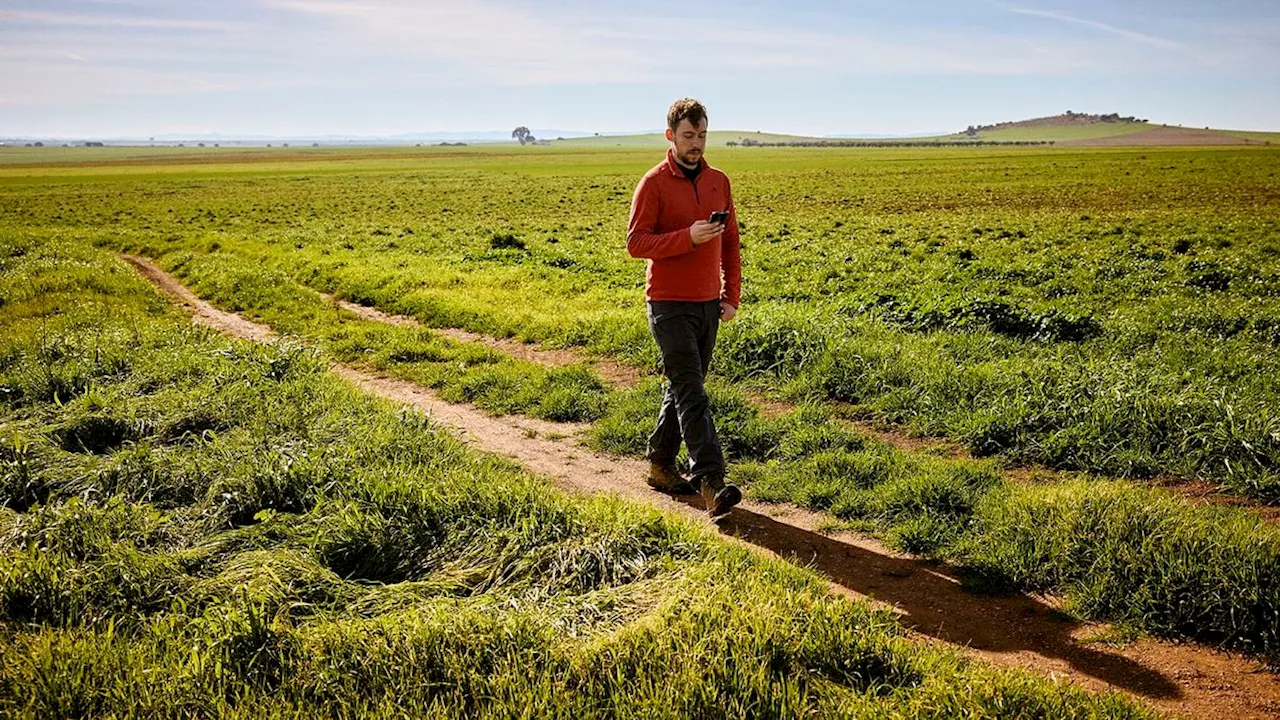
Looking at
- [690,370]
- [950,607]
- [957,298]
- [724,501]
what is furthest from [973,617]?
[957,298]

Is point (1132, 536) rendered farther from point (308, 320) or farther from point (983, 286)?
point (308, 320)

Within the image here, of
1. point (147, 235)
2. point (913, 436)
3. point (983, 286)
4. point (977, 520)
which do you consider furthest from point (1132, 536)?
point (147, 235)

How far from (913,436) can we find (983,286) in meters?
8.69

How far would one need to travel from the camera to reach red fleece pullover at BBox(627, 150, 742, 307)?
220 inches

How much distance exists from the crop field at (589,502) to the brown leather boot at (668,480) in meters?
0.53

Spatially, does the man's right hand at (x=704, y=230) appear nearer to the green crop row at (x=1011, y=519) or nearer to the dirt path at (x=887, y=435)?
the green crop row at (x=1011, y=519)

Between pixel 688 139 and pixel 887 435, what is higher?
pixel 688 139

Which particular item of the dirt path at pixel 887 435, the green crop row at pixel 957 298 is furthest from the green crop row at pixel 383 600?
the green crop row at pixel 957 298

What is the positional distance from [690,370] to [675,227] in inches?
41.5

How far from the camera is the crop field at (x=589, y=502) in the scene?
127 inches

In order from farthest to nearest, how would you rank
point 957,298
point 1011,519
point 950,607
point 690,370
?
point 957,298 → point 690,370 → point 1011,519 → point 950,607

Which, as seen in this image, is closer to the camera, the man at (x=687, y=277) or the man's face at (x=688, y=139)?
the man's face at (x=688, y=139)

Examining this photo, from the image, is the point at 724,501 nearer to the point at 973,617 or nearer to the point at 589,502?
the point at 589,502

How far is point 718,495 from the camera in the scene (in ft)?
18.0
